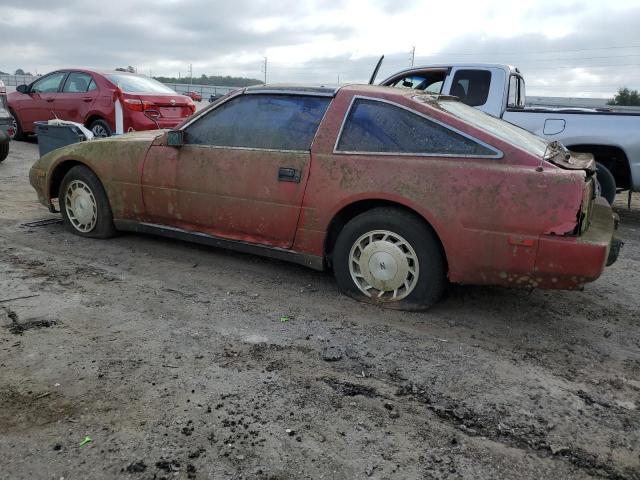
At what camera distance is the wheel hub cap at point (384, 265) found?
3.75m

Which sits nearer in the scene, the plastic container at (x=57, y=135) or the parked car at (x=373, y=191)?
the parked car at (x=373, y=191)

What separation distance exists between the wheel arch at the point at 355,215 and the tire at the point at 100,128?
21.9 feet

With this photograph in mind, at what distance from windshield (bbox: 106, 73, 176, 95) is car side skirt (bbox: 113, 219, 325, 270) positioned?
512cm

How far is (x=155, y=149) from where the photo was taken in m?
4.75

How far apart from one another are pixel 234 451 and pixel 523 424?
4.36 ft

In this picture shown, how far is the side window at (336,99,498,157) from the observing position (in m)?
3.61

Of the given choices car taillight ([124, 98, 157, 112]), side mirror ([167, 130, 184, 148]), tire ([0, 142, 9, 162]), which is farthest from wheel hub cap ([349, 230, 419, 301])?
tire ([0, 142, 9, 162])

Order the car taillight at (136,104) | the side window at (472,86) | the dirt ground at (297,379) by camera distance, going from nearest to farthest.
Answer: the dirt ground at (297,379) → the side window at (472,86) → the car taillight at (136,104)

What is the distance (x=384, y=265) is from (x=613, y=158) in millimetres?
4631

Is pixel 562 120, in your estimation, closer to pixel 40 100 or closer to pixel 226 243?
pixel 226 243

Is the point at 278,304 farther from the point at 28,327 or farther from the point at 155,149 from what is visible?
the point at 155,149

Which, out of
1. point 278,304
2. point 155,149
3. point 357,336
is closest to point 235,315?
point 278,304

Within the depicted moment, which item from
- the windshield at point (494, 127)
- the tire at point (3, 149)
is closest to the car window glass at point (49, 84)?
the tire at point (3, 149)

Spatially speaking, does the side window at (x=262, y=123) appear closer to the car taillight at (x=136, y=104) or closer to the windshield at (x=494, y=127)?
the windshield at (x=494, y=127)
